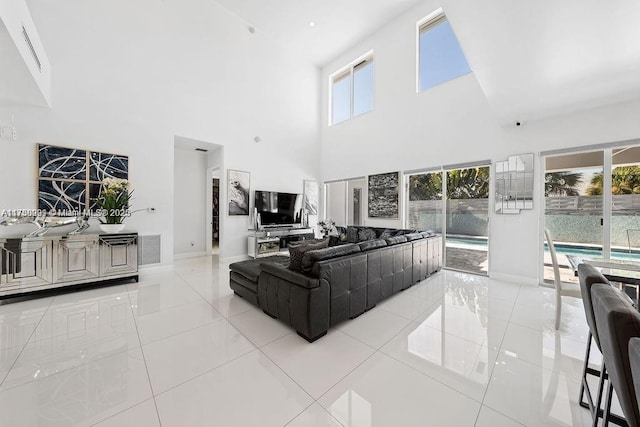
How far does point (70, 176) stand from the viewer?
12.4 ft

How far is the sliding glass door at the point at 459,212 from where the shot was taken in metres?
4.52

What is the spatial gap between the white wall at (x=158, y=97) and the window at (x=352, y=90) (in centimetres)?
133

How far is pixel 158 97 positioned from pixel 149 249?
2.96 m

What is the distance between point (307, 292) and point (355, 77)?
22.1ft

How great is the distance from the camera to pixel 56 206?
3639 millimetres

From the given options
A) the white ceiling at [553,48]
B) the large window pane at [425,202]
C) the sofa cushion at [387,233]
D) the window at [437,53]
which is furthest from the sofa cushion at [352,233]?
the window at [437,53]

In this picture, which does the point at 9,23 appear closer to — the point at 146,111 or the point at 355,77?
the point at 146,111

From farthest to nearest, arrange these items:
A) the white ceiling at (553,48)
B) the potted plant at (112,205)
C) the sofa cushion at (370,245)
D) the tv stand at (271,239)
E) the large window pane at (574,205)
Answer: the tv stand at (271,239) < the potted plant at (112,205) < the large window pane at (574,205) < the sofa cushion at (370,245) < the white ceiling at (553,48)

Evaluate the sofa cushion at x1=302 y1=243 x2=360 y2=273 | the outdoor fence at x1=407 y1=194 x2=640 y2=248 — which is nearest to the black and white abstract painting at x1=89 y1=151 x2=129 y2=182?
the sofa cushion at x1=302 y1=243 x2=360 y2=273

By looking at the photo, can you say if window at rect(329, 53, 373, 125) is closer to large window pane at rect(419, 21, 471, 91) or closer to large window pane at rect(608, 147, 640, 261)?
large window pane at rect(419, 21, 471, 91)

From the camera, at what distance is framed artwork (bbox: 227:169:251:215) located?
5.62 metres

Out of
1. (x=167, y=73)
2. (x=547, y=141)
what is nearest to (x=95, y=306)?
(x=167, y=73)

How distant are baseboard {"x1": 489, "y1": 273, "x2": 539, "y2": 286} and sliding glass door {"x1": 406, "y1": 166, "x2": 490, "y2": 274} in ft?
0.67

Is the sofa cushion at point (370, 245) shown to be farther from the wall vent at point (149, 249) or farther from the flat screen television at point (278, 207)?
the wall vent at point (149, 249)
